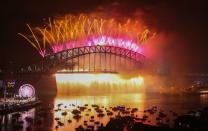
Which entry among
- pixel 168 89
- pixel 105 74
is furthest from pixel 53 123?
pixel 168 89

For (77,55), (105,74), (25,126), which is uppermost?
(77,55)

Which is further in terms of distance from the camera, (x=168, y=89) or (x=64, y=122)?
(x=168, y=89)

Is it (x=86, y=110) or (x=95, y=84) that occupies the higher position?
(x=95, y=84)

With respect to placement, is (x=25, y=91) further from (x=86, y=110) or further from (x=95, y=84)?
(x=95, y=84)

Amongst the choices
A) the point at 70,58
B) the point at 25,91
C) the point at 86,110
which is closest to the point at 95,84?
the point at 70,58

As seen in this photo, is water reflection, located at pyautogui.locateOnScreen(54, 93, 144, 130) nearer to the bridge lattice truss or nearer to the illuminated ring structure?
the illuminated ring structure

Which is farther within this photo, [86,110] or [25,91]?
[86,110]

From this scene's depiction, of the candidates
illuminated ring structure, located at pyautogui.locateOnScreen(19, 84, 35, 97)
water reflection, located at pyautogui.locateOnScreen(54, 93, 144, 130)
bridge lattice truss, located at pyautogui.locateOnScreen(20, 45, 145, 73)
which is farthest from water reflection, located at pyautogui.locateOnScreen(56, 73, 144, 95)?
illuminated ring structure, located at pyautogui.locateOnScreen(19, 84, 35, 97)

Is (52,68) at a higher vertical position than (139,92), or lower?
higher

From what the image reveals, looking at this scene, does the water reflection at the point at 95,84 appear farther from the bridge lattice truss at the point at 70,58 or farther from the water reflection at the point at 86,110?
the water reflection at the point at 86,110

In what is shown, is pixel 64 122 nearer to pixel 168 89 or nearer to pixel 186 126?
pixel 186 126

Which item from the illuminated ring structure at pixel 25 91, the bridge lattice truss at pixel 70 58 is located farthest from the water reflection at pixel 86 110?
the bridge lattice truss at pixel 70 58
